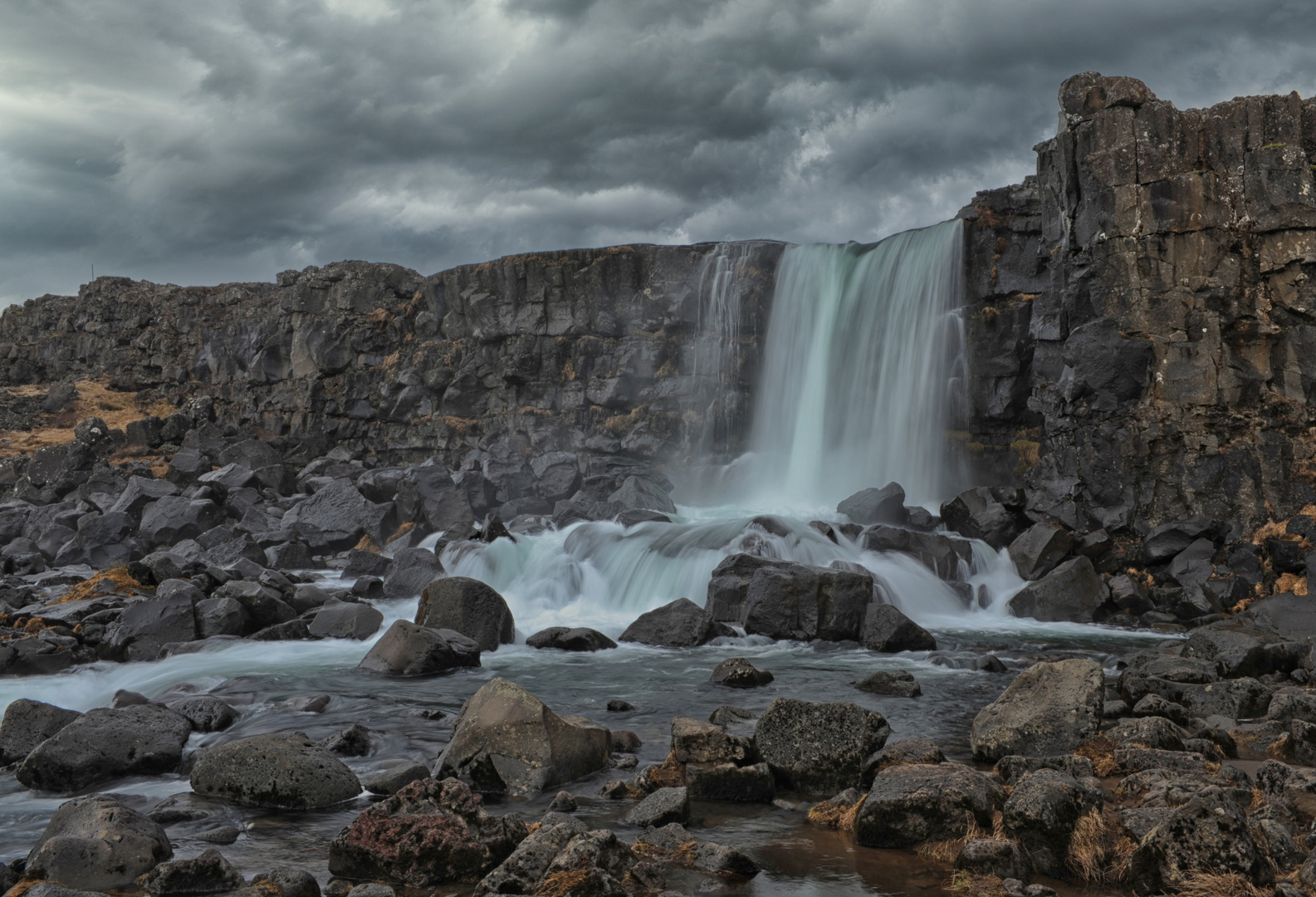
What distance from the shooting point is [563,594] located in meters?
23.8

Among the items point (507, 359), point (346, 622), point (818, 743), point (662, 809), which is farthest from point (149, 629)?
point (507, 359)

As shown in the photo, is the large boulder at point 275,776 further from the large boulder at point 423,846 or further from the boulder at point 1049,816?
the boulder at point 1049,816

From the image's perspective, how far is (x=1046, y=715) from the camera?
9414mm

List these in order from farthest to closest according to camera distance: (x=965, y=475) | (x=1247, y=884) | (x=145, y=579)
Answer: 1. (x=965, y=475)
2. (x=145, y=579)
3. (x=1247, y=884)

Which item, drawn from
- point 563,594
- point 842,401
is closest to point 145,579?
point 563,594

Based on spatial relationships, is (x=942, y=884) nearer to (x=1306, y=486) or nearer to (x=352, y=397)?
(x=1306, y=486)

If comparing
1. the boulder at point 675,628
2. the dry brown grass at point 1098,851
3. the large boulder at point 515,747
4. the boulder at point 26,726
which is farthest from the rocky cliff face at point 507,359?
the dry brown grass at point 1098,851

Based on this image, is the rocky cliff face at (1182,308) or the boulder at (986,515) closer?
the rocky cliff face at (1182,308)

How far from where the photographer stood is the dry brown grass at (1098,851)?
21.0 feet

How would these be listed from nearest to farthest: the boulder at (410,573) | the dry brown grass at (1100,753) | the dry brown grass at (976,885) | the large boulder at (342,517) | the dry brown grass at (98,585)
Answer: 1. the dry brown grass at (976,885)
2. the dry brown grass at (1100,753)
3. the dry brown grass at (98,585)
4. the boulder at (410,573)
5. the large boulder at (342,517)

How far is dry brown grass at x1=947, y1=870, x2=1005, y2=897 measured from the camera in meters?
6.29

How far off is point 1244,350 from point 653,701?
65.0 feet

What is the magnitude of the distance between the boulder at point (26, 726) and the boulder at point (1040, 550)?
2042 cm

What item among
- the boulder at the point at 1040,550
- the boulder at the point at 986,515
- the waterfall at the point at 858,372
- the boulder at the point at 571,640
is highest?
the waterfall at the point at 858,372
